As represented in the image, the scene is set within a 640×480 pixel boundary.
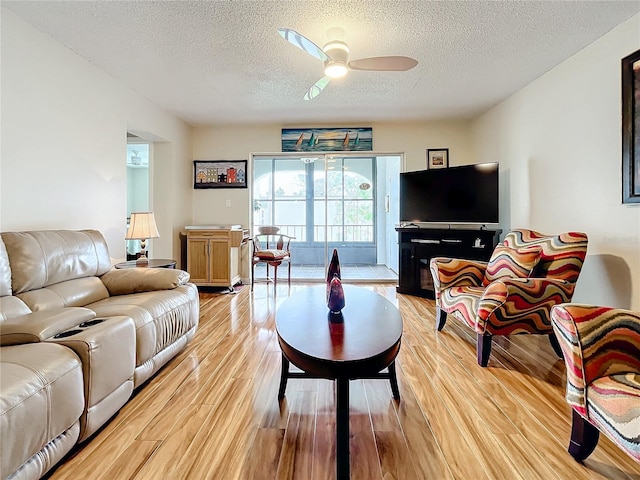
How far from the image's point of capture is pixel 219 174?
510 centimetres

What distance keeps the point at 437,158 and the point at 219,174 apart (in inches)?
133

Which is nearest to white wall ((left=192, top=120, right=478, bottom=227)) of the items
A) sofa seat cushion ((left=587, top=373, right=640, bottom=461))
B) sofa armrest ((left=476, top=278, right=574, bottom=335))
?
sofa armrest ((left=476, top=278, right=574, bottom=335))

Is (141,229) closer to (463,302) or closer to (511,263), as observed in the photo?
(463,302)

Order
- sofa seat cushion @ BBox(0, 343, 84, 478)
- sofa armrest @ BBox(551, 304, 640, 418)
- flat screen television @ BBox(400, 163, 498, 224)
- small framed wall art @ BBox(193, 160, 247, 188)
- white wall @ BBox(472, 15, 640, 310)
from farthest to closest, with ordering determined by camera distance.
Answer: small framed wall art @ BBox(193, 160, 247, 188)
flat screen television @ BBox(400, 163, 498, 224)
white wall @ BBox(472, 15, 640, 310)
sofa armrest @ BBox(551, 304, 640, 418)
sofa seat cushion @ BBox(0, 343, 84, 478)

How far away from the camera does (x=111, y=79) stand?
3.23 m

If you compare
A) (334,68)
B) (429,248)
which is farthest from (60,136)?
(429,248)

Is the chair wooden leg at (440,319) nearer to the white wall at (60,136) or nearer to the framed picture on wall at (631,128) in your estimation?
the framed picture on wall at (631,128)

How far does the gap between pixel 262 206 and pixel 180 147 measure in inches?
87.7

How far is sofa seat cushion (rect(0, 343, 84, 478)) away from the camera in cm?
106

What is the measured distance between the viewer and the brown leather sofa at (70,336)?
3.79 feet

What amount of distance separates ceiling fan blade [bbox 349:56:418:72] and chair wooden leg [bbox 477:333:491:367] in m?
1.98

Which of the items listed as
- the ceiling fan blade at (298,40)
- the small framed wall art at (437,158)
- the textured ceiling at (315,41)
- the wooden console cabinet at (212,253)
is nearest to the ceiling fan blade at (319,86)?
the textured ceiling at (315,41)

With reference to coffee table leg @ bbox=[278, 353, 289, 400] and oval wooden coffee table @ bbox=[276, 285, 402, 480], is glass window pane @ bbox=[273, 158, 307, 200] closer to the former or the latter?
oval wooden coffee table @ bbox=[276, 285, 402, 480]

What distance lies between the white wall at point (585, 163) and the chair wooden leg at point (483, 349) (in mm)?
1066
